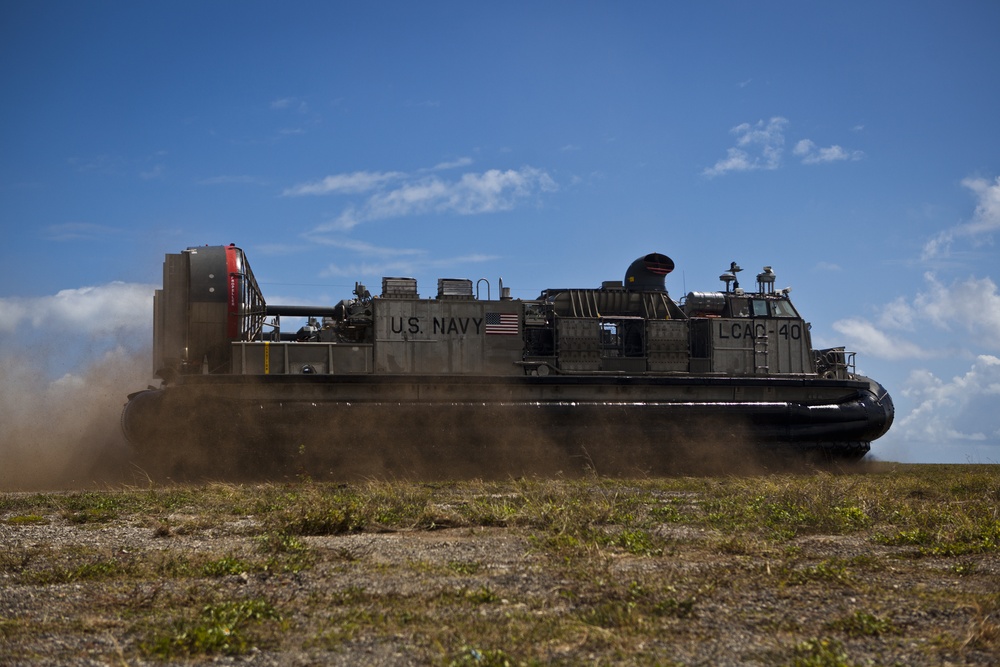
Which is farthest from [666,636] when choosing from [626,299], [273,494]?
[626,299]

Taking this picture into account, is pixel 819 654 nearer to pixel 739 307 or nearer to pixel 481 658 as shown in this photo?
pixel 481 658

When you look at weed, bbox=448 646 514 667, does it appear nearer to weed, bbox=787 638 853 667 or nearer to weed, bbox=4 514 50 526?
weed, bbox=787 638 853 667

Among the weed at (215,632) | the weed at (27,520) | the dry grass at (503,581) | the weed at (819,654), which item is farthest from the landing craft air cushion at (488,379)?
the weed at (819,654)

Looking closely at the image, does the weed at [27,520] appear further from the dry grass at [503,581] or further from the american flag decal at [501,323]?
the american flag decal at [501,323]

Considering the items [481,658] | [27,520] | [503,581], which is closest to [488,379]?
[27,520]

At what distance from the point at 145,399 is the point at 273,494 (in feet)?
12.2

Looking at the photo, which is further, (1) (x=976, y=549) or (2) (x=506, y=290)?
(2) (x=506, y=290)

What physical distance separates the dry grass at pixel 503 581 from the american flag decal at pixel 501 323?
5.61m

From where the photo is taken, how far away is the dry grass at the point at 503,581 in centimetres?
367

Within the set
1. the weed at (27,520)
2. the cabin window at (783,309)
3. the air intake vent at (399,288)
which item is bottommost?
the weed at (27,520)

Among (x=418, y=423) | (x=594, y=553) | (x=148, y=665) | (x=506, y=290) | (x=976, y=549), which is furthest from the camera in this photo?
(x=506, y=290)

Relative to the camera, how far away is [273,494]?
945cm

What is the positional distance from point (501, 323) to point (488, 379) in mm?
1117

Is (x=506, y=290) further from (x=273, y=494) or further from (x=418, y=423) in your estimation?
(x=273, y=494)
